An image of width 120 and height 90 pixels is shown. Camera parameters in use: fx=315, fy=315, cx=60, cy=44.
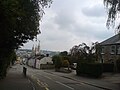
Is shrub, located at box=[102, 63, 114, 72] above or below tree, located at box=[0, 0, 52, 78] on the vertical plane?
below

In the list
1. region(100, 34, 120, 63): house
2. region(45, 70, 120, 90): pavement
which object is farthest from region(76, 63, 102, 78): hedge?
region(100, 34, 120, 63): house

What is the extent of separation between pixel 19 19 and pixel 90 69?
27515 millimetres

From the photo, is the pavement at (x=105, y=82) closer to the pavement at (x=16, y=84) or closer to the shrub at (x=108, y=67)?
the pavement at (x=16, y=84)

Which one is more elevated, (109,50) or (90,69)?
(109,50)

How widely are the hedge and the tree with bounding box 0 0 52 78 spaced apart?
19.5m

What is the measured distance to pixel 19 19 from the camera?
2180cm

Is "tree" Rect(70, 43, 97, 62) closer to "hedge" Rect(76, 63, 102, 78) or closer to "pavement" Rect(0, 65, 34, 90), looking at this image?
"hedge" Rect(76, 63, 102, 78)

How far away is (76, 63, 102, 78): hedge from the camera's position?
4644 centimetres

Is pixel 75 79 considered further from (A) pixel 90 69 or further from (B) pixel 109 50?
(B) pixel 109 50

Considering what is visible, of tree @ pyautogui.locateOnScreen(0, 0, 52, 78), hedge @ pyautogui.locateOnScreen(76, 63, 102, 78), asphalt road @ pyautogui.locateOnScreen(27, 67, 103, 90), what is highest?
tree @ pyautogui.locateOnScreen(0, 0, 52, 78)

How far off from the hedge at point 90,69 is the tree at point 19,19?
1949 cm

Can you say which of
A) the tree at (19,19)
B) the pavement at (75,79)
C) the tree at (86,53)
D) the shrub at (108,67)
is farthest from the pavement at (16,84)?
the tree at (86,53)

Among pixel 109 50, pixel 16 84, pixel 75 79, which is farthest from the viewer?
pixel 109 50

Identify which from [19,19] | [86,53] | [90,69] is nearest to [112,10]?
[19,19]
